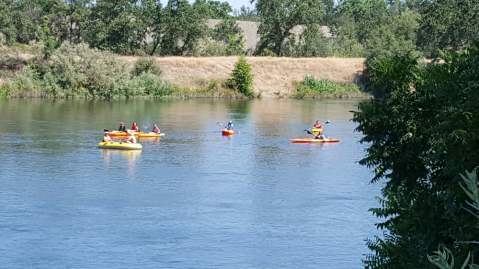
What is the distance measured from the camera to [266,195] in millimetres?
36094

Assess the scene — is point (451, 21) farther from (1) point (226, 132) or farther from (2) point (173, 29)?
(2) point (173, 29)

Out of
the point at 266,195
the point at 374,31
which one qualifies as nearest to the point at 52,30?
the point at 374,31

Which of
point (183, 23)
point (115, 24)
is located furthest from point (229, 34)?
point (115, 24)

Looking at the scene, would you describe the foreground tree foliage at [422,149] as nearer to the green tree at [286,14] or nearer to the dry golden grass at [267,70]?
the dry golden grass at [267,70]

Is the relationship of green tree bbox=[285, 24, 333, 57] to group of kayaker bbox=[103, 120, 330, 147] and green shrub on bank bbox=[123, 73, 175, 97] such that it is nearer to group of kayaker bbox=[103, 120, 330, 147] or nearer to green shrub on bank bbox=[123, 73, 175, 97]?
green shrub on bank bbox=[123, 73, 175, 97]

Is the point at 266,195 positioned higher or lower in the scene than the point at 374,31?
lower

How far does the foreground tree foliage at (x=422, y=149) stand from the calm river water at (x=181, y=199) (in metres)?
7.24

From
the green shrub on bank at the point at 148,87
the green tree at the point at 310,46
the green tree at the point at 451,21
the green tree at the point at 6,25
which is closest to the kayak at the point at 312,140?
the green tree at the point at 451,21

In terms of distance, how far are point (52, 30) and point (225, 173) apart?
64712 millimetres

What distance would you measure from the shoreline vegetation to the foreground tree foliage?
2425 inches

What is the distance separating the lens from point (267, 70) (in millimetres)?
97375

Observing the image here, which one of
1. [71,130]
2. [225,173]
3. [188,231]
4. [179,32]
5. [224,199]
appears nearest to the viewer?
[188,231]

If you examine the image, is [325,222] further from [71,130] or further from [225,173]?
[71,130]

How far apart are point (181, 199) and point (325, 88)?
64.2 m
